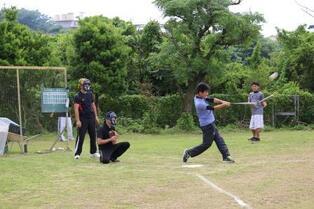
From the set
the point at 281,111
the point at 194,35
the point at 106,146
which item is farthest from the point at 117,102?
the point at 106,146

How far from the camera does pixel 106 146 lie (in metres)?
13.9

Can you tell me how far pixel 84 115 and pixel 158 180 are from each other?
15.1 feet

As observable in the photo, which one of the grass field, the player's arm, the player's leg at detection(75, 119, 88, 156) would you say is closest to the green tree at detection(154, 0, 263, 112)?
the grass field

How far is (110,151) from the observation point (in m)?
13.9

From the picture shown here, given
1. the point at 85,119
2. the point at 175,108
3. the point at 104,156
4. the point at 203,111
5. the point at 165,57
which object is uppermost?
the point at 165,57

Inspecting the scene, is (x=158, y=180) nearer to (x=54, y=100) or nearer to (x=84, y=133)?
(x=84, y=133)

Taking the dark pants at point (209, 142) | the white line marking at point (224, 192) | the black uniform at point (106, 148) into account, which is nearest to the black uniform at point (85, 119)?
the black uniform at point (106, 148)

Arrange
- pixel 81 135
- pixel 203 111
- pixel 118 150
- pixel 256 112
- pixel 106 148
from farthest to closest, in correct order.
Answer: pixel 256 112 → pixel 81 135 → pixel 118 150 → pixel 106 148 → pixel 203 111

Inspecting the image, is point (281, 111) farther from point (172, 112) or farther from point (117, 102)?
point (117, 102)

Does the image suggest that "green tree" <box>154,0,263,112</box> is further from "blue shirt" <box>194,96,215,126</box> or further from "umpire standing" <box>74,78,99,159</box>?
"blue shirt" <box>194,96,215,126</box>

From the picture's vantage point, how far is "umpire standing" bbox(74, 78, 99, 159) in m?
14.8

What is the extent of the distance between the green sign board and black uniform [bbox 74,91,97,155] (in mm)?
2297

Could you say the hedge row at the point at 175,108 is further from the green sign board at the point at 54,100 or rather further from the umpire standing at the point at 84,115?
the umpire standing at the point at 84,115

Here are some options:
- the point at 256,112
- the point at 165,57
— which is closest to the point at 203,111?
the point at 256,112
